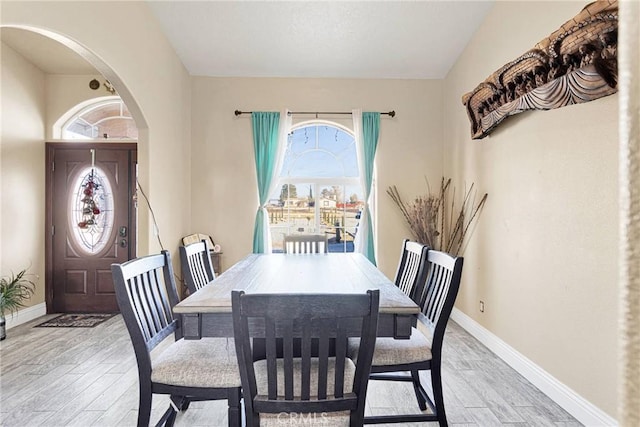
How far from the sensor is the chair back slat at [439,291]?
66.7 inches

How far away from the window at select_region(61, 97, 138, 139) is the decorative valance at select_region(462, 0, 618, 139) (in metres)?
4.09

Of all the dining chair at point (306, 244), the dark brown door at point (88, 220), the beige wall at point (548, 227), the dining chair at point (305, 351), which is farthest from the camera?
the dark brown door at point (88, 220)

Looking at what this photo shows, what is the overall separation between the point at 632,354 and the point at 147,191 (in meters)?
3.50

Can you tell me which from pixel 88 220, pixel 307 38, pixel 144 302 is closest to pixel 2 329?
pixel 88 220

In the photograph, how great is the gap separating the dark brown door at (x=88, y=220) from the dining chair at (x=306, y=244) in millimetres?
2122

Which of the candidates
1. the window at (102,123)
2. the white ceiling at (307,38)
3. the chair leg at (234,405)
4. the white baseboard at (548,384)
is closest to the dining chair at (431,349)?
Result: the chair leg at (234,405)

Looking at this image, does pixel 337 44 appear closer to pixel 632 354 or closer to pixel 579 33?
pixel 579 33

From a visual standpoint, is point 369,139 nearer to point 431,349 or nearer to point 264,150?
point 264,150

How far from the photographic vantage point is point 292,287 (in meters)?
1.80

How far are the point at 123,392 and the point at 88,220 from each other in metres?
2.60

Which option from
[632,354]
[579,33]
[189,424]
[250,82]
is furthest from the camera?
[250,82]

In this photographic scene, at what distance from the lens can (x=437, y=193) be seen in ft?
14.7

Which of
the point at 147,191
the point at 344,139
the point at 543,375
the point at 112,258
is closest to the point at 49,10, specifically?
the point at 147,191

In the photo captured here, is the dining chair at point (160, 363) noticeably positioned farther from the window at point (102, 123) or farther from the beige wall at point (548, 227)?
the window at point (102, 123)
